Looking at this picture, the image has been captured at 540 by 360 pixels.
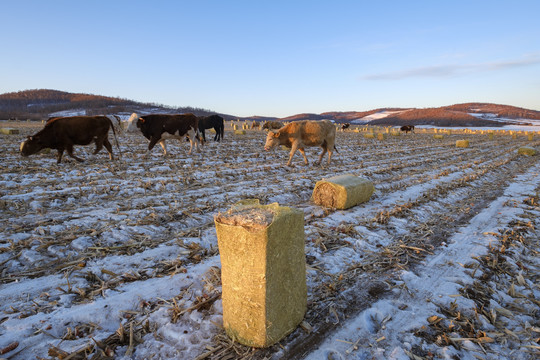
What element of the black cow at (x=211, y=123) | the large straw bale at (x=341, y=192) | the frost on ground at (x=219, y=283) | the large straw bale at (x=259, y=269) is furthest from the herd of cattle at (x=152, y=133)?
the large straw bale at (x=259, y=269)

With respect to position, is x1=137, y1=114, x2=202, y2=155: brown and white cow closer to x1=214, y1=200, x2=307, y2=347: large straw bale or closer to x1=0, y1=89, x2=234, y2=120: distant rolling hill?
x1=214, y1=200, x2=307, y2=347: large straw bale

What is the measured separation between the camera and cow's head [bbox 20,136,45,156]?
32.4 ft

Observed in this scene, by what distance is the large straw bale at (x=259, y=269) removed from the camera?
7.13 ft

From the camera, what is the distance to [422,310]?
9.26 ft

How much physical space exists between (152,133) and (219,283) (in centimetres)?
1128

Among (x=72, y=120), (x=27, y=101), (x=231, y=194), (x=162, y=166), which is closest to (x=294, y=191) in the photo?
(x=231, y=194)

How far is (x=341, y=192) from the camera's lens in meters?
5.73

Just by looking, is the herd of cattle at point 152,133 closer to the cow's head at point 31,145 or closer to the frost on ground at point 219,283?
the cow's head at point 31,145

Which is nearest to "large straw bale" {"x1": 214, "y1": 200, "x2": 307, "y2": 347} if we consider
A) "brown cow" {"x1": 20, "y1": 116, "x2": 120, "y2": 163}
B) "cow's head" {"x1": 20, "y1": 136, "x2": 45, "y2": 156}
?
"brown cow" {"x1": 20, "y1": 116, "x2": 120, "y2": 163}

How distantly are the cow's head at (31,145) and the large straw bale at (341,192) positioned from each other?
10514mm

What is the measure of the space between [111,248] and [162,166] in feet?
21.4

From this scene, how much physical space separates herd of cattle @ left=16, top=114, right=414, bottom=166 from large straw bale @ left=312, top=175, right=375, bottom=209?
16.0 feet

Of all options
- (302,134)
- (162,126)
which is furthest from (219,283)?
(162,126)

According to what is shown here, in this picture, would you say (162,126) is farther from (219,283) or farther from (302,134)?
(219,283)
